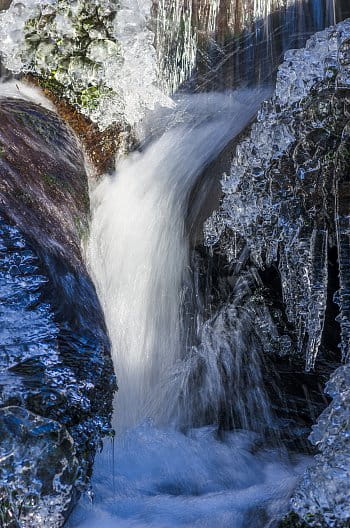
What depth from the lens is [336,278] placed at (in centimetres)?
434

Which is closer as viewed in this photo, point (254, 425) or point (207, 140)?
point (254, 425)

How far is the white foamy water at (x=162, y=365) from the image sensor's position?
119 inches

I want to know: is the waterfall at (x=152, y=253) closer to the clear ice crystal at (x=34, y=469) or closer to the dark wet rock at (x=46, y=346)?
the dark wet rock at (x=46, y=346)

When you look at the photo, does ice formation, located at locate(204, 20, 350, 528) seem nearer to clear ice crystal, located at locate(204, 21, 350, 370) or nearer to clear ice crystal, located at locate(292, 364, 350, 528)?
clear ice crystal, located at locate(204, 21, 350, 370)

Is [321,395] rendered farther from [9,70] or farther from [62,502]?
[9,70]

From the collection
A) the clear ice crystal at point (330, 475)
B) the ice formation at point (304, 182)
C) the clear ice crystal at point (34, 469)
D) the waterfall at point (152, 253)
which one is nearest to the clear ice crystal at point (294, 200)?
the ice formation at point (304, 182)

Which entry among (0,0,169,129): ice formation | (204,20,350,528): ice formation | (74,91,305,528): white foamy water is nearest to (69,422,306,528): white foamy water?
(74,91,305,528): white foamy water

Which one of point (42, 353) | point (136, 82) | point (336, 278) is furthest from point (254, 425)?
point (136, 82)

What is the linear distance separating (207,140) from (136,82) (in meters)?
0.63

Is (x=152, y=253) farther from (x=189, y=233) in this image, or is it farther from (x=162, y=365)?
(x=162, y=365)

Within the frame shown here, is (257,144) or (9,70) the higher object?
(9,70)

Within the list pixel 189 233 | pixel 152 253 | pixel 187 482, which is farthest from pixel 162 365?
pixel 187 482

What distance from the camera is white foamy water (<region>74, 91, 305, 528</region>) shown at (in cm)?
301

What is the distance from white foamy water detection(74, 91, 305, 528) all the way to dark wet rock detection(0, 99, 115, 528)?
0.39 metres
